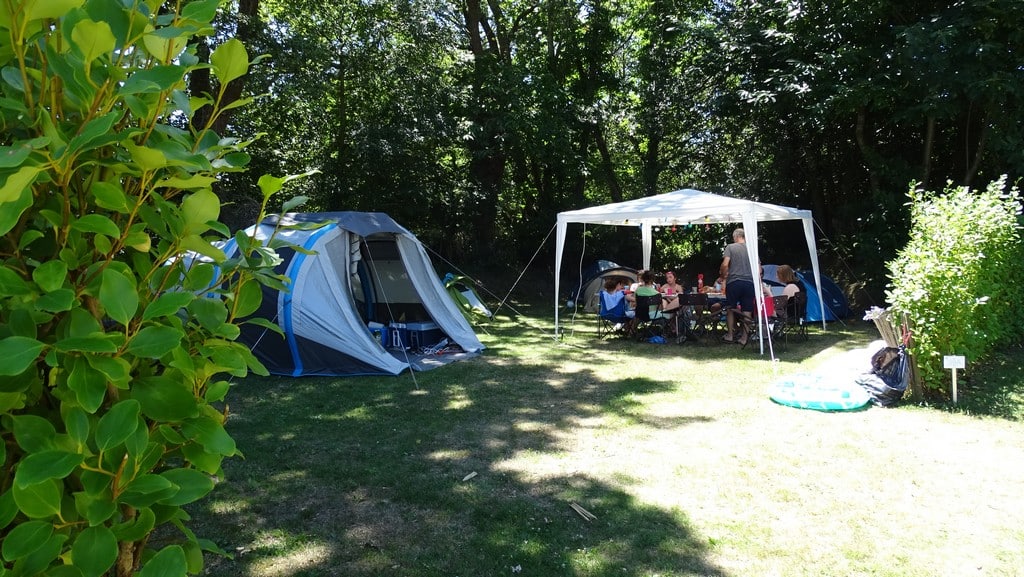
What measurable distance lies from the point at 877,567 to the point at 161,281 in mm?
3095

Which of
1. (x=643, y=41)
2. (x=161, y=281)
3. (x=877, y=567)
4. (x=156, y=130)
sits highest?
(x=643, y=41)

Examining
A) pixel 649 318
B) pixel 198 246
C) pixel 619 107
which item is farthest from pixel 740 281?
pixel 619 107

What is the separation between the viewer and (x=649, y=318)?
9.01m

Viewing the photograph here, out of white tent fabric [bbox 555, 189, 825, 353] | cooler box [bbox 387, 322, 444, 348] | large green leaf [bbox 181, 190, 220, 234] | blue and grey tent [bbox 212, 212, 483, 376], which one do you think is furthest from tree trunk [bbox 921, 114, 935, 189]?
large green leaf [bbox 181, 190, 220, 234]

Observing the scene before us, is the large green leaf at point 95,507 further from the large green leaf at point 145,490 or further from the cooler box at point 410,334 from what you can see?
the cooler box at point 410,334

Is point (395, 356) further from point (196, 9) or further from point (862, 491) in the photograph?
point (196, 9)

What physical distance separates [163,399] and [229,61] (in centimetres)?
47

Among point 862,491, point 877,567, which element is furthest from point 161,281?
point 862,491

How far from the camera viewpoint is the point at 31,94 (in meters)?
0.76

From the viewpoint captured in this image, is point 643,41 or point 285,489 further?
point 643,41

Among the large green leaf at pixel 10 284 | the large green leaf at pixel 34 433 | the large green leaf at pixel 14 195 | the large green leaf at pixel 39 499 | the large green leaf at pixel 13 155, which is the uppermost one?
the large green leaf at pixel 13 155

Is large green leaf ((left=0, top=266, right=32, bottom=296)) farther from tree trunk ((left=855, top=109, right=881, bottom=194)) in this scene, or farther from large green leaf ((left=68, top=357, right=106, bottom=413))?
tree trunk ((left=855, top=109, right=881, bottom=194))

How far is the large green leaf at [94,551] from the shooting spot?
732mm

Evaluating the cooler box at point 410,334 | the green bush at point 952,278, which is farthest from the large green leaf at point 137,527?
the cooler box at point 410,334
